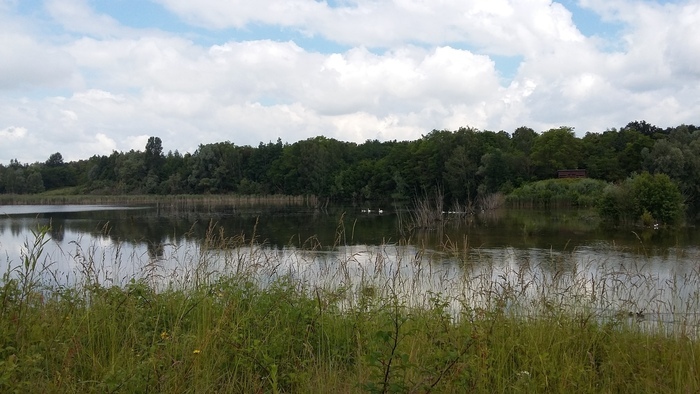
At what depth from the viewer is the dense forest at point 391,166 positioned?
70.5 metres

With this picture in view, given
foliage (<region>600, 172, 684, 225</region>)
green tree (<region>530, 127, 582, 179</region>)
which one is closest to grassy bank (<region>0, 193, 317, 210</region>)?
green tree (<region>530, 127, 582, 179</region>)

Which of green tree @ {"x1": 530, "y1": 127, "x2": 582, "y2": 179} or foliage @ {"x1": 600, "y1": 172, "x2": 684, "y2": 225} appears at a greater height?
green tree @ {"x1": 530, "y1": 127, "x2": 582, "y2": 179}

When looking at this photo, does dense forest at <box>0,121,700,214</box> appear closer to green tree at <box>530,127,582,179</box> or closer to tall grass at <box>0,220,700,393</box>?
green tree at <box>530,127,582,179</box>

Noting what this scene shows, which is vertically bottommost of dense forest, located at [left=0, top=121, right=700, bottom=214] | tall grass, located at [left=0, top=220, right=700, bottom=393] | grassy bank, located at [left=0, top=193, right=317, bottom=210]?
tall grass, located at [left=0, top=220, right=700, bottom=393]

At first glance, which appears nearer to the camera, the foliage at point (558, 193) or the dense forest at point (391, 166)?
the foliage at point (558, 193)

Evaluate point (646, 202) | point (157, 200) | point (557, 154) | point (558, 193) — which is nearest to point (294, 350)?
point (646, 202)

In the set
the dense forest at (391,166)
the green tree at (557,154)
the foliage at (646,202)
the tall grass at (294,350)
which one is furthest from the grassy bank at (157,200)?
the tall grass at (294,350)

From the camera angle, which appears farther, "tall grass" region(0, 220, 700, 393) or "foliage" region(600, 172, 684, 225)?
"foliage" region(600, 172, 684, 225)

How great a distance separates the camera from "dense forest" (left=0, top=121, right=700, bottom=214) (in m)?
70.5

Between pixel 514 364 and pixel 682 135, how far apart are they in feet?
241

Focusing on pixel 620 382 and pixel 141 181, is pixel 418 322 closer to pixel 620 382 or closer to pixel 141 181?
pixel 620 382

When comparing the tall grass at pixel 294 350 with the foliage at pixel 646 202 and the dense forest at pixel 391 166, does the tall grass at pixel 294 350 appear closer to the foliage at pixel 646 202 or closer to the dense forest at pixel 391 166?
the foliage at pixel 646 202

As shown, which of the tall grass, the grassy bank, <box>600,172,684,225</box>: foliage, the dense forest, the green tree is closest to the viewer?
the tall grass

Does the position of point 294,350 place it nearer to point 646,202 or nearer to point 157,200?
point 646,202
